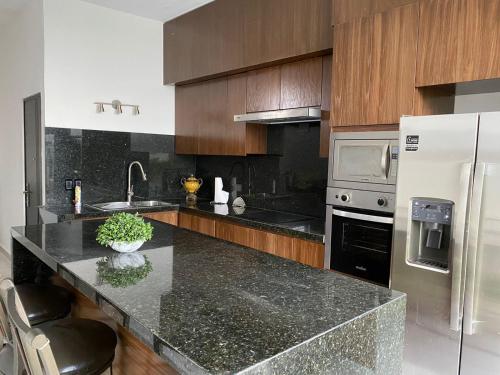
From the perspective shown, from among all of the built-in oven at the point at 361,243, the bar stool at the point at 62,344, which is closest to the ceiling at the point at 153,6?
the built-in oven at the point at 361,243

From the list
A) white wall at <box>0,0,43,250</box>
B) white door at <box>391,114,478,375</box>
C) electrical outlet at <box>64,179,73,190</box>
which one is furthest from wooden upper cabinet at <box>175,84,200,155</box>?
white door at <box>391,114,478,375</box>

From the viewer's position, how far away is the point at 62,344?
1461 mm

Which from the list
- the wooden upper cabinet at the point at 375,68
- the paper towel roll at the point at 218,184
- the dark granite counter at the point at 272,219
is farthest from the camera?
the paper towel roll at the point at 218,184

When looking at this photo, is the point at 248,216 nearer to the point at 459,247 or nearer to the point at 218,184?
the point at 218,184

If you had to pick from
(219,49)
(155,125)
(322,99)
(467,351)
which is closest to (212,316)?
(467,351)

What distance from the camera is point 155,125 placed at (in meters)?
4.21

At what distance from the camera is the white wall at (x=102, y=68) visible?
3.49m

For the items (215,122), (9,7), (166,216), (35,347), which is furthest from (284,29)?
(9,7)

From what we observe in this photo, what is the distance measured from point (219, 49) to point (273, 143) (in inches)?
38.4

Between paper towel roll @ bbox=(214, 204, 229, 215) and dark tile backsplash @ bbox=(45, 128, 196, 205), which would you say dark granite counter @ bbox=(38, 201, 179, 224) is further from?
paper towel roll @ bbox=(214, 204, 229, 215)

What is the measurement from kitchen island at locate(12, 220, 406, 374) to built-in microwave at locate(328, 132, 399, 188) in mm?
866

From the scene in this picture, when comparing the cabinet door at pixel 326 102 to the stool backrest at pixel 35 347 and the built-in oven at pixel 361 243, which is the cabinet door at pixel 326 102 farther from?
the stool backrest at pixel 35 347

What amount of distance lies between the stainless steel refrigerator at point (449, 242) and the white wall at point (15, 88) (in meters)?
3.30

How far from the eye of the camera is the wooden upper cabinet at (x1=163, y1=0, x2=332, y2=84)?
2740mm
